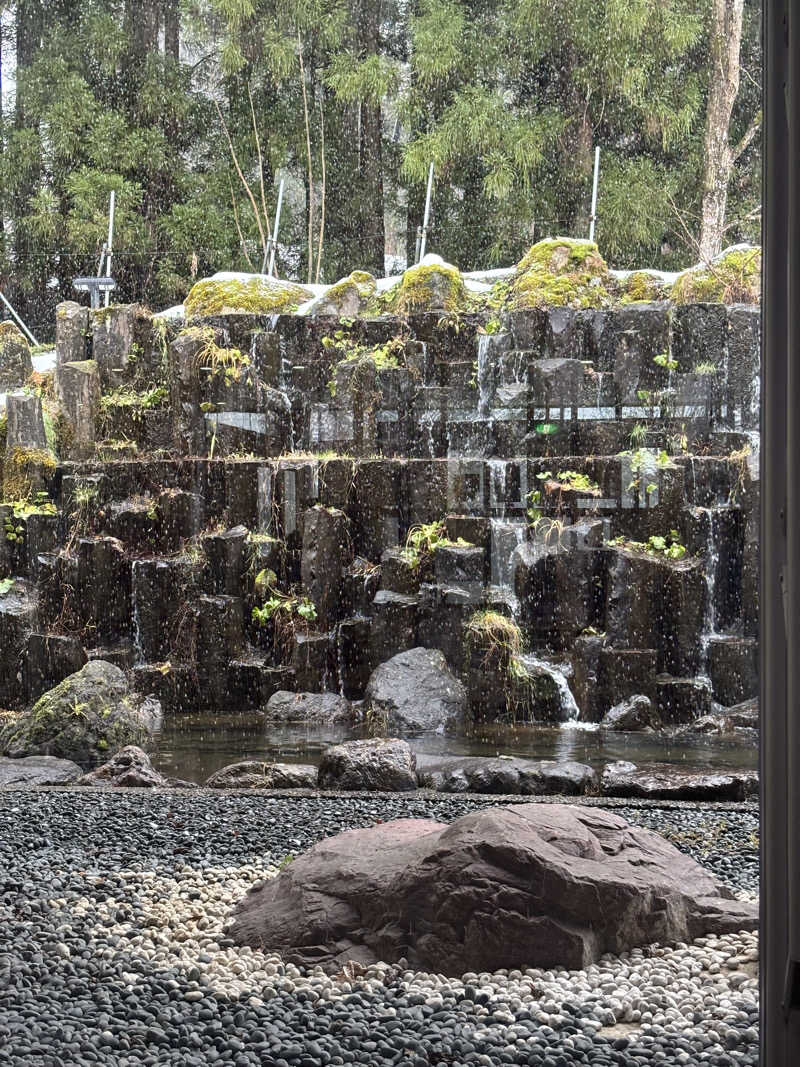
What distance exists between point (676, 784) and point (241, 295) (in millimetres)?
2126

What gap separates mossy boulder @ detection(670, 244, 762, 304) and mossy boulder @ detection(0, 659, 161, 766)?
2.40 m

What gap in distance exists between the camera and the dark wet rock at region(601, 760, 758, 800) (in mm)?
3024

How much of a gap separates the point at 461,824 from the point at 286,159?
2329mm

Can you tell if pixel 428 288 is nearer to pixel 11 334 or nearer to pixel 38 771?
pixel 11 334

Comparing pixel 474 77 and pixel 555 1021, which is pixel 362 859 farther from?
pixel 474 77

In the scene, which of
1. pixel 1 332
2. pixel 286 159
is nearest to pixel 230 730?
pixel 1 332

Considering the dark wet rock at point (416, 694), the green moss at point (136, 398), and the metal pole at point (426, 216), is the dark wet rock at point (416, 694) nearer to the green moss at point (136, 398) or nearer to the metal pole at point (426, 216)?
the green moss at point (136, 398)

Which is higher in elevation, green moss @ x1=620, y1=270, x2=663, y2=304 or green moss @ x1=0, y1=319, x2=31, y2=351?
green moss @ x1=620, y1=270, x2=663, y2=304

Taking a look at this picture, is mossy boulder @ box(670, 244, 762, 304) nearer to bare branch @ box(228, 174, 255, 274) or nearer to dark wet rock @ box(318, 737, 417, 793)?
bare branch @ box(228, 174, 255, 274)

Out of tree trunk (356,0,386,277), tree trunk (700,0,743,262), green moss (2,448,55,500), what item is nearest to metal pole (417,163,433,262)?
tree trunk (356,0,386,277)

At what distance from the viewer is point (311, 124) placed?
3311 millimetres

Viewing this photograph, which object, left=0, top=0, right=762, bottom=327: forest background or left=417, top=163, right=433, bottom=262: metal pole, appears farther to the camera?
left=417, top=163, right=433, bottom=262: metal pole

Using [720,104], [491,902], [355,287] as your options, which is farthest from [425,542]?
[491,902]

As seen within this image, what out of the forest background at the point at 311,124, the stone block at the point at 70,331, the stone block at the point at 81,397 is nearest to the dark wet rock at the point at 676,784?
the forest background at the point at 311,124
